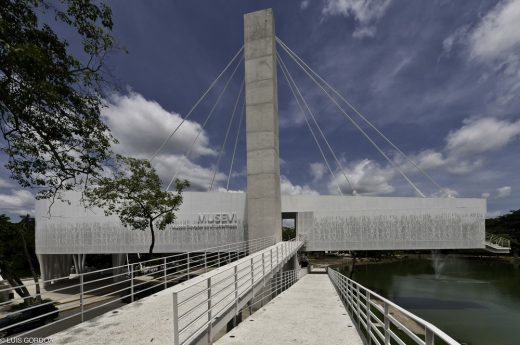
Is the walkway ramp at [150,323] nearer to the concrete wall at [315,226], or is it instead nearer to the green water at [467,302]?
the concrete wall at [315,226]

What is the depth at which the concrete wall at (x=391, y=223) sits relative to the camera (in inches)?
931

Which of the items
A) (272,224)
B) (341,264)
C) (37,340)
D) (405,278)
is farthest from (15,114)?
(341,264)

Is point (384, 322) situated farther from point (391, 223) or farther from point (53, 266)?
point (53, 266)

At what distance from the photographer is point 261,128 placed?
22.6 metres

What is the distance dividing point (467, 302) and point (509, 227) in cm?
6115

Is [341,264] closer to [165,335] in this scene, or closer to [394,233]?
[394,233]

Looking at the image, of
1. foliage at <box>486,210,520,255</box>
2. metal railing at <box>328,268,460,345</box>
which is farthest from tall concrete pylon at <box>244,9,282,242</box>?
foliage at <box>486,210,520,255</box>

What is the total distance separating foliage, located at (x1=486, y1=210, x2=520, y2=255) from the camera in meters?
65.6

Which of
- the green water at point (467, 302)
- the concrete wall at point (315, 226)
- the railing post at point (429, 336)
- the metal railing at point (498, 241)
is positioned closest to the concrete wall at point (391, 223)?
the concrete wall at point (315, 226)

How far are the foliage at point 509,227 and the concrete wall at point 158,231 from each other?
7212cm

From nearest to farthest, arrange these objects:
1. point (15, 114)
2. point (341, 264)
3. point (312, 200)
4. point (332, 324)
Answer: point (332, 324)
point (15, 114)
point (312, 200)
point (341, 264)

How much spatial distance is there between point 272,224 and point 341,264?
52.1 meters

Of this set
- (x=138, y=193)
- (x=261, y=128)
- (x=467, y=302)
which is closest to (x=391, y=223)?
(x=467, y=302)

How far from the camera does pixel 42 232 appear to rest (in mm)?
26016
